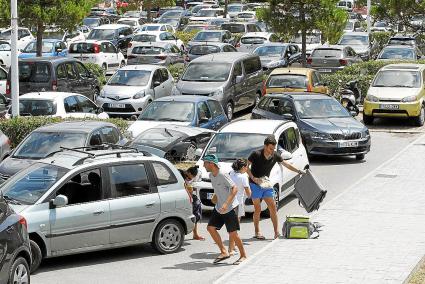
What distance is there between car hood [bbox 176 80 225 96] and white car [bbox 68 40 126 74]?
11.5m

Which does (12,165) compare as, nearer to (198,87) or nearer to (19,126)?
(19,126)

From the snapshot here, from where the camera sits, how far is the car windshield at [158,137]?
21.8 metres

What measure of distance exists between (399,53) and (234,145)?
23128mm

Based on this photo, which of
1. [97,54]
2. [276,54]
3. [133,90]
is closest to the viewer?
[133,90]

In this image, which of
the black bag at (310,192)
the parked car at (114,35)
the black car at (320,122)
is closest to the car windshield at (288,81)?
the black car at (320,122)

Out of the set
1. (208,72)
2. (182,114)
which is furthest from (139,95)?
(182,114)

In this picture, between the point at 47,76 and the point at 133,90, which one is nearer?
the point at 47,76

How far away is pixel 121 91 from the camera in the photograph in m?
30.0

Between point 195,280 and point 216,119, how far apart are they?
11.7 meters

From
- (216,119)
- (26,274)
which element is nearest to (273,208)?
(26,274)

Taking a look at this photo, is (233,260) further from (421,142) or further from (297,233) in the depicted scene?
(421,142)

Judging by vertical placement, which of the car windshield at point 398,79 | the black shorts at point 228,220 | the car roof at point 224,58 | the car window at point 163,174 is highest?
the car window at point 163,174

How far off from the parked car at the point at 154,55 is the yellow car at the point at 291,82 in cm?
1103

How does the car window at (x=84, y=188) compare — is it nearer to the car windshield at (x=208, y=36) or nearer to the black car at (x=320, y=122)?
the black car at (x=320, y=122)
